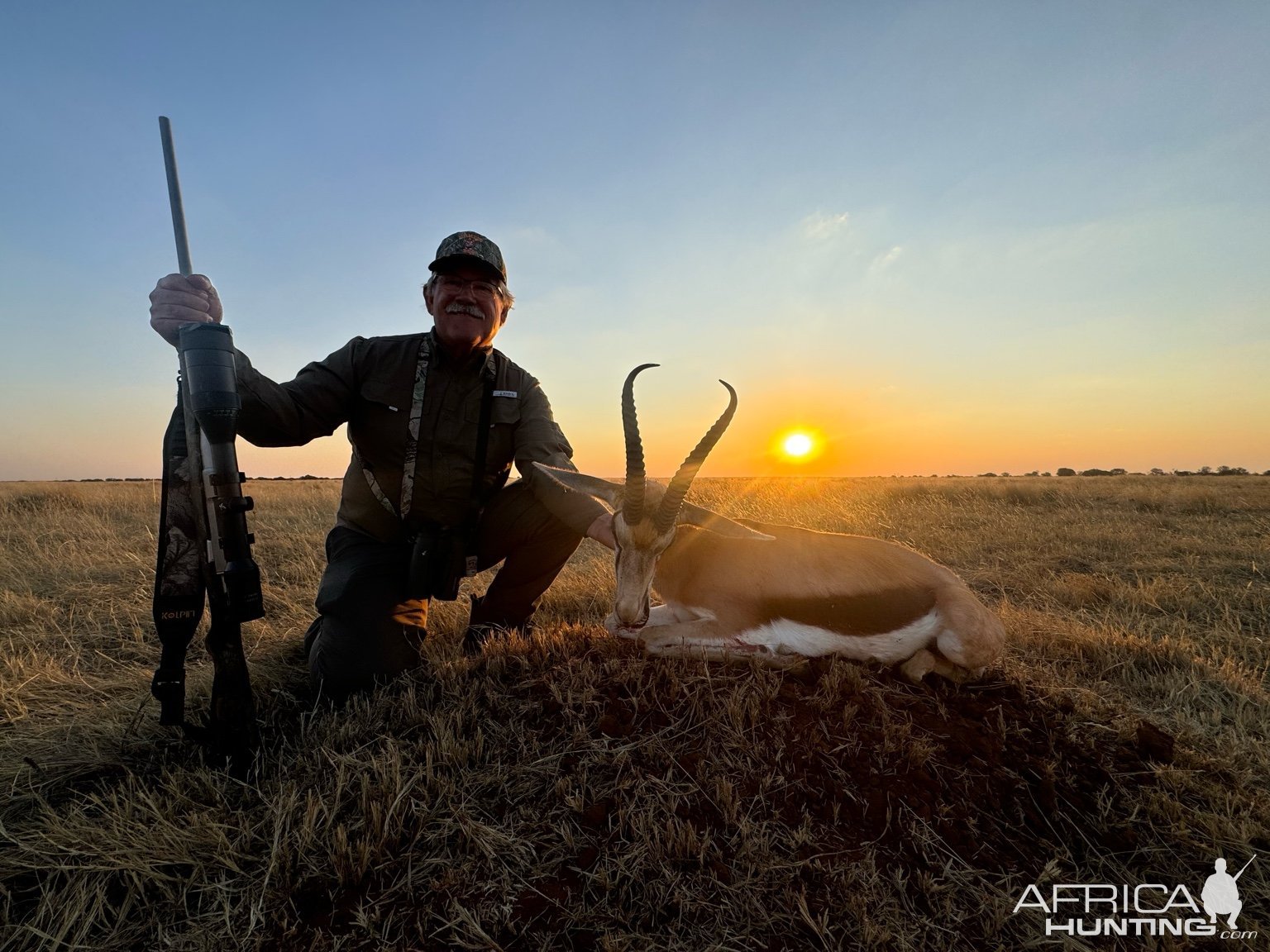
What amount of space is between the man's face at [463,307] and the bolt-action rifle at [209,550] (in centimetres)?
159

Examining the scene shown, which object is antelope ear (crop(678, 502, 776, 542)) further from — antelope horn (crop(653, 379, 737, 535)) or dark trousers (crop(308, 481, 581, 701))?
dark trousers (crop(308, 481, 581, 701))

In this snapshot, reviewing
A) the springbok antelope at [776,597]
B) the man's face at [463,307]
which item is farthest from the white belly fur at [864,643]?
the man's face at [463,307]

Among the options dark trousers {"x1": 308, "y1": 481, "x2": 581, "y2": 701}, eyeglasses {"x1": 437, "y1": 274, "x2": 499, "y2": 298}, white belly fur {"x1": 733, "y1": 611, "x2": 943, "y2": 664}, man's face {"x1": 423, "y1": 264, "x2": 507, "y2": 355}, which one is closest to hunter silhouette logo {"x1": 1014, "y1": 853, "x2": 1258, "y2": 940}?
white belly fur {"x1": 733, "y1": 611, "x2": 943, "y2": 664}

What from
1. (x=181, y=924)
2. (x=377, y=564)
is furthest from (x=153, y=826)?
(x=377, y=564)

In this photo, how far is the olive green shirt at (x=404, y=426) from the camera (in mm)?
4164

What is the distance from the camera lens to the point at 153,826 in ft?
7.34

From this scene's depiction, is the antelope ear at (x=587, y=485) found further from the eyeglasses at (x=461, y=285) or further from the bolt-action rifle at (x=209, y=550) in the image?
the bolt-action rifle at (x=209, y=550)

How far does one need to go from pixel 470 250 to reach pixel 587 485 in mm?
1950

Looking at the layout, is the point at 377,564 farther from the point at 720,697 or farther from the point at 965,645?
the point at 965,645

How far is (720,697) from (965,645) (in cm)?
164

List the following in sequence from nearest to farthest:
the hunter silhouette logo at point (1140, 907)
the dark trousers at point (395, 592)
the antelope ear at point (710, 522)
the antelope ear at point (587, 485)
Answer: the hunter silhouette logo at point (1140, 907) < the dark trousers at point (395, 592) < the antelope ear at point (710, 522) < the antelope ear at point (587, 485)

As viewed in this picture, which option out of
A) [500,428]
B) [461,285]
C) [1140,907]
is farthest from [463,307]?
[1140,907]

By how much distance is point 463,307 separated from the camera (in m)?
4.30

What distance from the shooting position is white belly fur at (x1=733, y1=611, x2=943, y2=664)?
3734 millimetres
